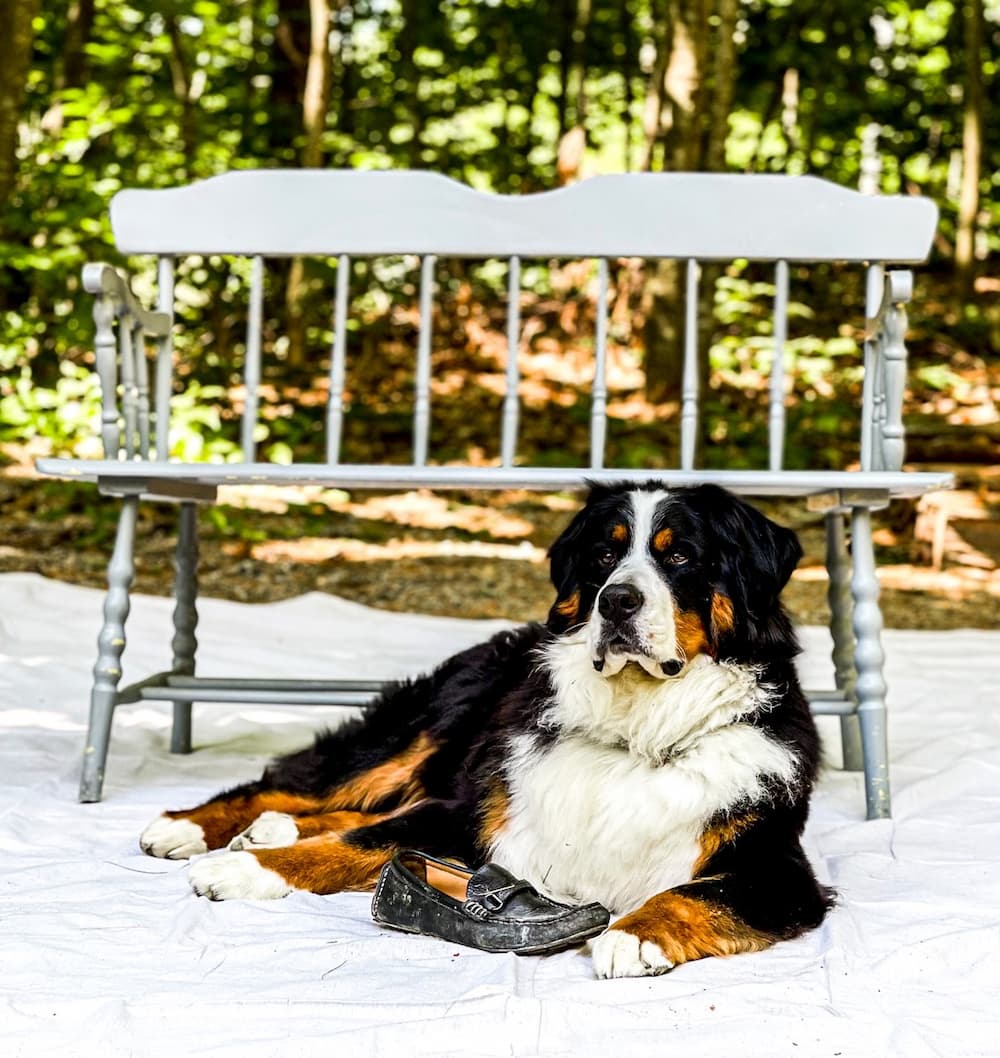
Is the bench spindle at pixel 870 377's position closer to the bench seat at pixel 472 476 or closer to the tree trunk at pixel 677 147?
the bench seat at pixel 472 476

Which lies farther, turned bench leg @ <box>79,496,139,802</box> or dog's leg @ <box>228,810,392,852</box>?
turned bench leg @ <box>79,496,139,802</box>

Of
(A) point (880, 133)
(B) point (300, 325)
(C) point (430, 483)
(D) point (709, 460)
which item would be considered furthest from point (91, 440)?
(A) point (880, 133)

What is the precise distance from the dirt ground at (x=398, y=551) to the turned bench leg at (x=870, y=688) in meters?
2.81

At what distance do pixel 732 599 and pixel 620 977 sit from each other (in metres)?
0.71

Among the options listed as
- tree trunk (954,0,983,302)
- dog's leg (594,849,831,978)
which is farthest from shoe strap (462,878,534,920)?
tree trunk (954,0,983,302)

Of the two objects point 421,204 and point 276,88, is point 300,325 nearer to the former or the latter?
point 276,88

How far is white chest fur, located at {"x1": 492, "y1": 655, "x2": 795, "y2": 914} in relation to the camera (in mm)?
1975

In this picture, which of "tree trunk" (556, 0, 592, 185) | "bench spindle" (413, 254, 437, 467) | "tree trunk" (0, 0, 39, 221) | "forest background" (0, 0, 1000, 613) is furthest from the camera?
"tree trunk" (556, 0, 592, 185)

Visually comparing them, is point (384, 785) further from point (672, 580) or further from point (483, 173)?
point (483, 173)

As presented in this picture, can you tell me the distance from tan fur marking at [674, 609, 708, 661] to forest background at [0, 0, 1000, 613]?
311cm

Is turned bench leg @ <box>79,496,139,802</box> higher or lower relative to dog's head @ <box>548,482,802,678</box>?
lower

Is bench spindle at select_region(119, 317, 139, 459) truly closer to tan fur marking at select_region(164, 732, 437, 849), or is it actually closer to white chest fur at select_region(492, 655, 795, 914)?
tan fur marking at select_region(164, 732, 437, 849)

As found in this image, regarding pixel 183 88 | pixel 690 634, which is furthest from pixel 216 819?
pixel 183 88

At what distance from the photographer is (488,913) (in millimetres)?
1841
